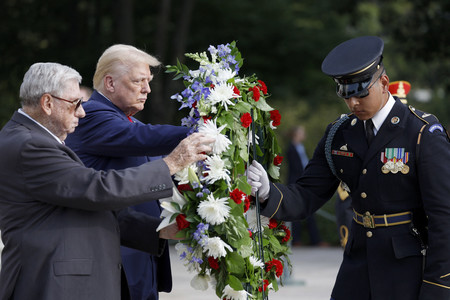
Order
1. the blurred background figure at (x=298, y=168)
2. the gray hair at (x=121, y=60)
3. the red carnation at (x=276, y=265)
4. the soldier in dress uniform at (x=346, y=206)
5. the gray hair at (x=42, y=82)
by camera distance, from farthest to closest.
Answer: the blurred background figure at (x=298, y=168), the soldier in dress uniform at (x=346, y=206), the gray hair at (x=121, y=60), the red carnation at (x=276, y=265), the gray hair at (x=42, y=82)

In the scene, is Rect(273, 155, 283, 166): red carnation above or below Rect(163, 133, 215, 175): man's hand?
below

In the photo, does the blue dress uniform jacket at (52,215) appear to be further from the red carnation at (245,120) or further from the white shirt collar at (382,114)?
the white shirt collar at (382,114)

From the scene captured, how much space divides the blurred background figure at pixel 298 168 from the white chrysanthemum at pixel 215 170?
9024mm

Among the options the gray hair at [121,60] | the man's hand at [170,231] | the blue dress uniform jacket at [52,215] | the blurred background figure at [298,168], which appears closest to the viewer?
the blue dress uniform jacket at [52,215]

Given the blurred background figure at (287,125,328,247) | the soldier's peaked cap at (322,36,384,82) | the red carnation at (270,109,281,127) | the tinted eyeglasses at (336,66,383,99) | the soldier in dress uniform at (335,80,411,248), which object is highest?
the soldier's peaked cap at (322,36,384,82)

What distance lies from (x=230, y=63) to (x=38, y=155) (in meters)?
1.08

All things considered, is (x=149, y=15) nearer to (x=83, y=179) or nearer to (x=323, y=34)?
(x=323, y=34)

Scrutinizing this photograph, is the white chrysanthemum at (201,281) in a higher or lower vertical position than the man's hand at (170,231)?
lower

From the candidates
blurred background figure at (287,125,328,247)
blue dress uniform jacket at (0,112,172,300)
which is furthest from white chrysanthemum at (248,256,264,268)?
blurred background figure at (287,125,328,247)

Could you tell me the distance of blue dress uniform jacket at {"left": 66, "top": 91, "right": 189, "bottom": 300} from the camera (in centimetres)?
390

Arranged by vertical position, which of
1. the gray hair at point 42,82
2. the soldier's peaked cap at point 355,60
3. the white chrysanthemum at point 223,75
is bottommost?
the gray hair at point 42,82

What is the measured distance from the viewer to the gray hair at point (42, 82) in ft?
11.5

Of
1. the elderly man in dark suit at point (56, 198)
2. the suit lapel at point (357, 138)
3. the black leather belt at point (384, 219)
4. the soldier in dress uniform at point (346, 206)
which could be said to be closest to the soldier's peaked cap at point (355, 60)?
the suit lapel at point (357, 138)

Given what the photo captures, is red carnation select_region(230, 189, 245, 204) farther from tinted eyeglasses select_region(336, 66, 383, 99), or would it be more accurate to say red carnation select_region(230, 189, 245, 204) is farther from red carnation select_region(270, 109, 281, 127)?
tinted eyeglasses select_region(336, 66, 383, 99)
